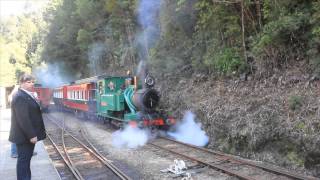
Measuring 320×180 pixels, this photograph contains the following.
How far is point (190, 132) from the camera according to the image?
15.2 meters

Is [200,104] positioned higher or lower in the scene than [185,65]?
lower

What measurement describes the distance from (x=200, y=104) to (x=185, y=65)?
5.01 metres

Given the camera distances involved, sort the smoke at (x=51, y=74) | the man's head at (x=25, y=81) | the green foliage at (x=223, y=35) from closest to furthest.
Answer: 1. the man's head at (x=25, y=81)
2. the green foliage at (x=223, y=35)
3. the smoke at (x=51, y=74)

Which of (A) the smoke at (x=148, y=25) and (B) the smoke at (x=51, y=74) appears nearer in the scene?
(A) the smoke at (x=148, y=25)

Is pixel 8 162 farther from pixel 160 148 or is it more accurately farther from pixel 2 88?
pixel 2 88

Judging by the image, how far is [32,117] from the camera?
7.03 meters

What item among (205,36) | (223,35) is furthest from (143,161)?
(205,36)

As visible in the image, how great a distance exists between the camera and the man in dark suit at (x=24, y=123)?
22.6 ft

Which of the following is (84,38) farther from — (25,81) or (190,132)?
(25,81)

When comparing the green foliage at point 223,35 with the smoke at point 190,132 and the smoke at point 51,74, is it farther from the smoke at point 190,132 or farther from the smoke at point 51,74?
the smoke at point 51,74

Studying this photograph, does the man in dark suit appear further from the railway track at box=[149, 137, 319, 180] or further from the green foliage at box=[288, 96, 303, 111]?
the green foliage at box=[288, 96, 303, 111]

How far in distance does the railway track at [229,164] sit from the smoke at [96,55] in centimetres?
2674

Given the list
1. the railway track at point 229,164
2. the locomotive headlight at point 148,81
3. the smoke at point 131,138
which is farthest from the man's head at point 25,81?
the locomotive headlight at point 148,81

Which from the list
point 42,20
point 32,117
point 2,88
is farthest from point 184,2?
point 42,20
